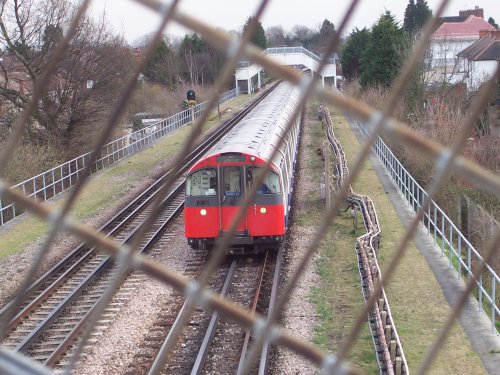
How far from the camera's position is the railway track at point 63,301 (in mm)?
8258

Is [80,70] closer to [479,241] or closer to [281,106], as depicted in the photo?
[281,106]

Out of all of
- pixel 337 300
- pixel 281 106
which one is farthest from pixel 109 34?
pixel 337 300

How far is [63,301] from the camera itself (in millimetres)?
9570

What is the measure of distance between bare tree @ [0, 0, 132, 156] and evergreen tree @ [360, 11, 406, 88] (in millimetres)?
12923

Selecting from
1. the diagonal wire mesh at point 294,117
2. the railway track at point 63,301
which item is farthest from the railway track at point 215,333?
the diagonal wire mesh at point 294,117

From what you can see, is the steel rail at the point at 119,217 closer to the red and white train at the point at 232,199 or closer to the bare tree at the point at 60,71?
the red and white train at the point at 232,199

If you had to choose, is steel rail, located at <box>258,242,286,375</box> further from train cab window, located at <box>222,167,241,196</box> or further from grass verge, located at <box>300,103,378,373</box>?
train cab window, located at <box>222,167,241,196</box>

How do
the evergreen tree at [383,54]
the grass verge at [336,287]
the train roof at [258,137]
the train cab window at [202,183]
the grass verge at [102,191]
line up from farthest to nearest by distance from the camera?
the evergreen tree at [383,54] < the grass verge at [102,191] < the train roof at [258,137] < the train cab window at [202,183] < the grass verge at [336,287]

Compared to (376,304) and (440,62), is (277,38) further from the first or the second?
(376,304)

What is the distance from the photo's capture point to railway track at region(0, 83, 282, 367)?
8.26m

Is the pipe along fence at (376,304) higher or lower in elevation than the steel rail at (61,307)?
higher

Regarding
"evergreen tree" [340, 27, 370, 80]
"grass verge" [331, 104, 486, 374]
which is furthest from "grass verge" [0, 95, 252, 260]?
"evergreen tree" [340, 27, 370, 80]

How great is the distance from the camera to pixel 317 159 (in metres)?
22.4

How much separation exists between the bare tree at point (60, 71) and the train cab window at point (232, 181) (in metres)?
10.2
